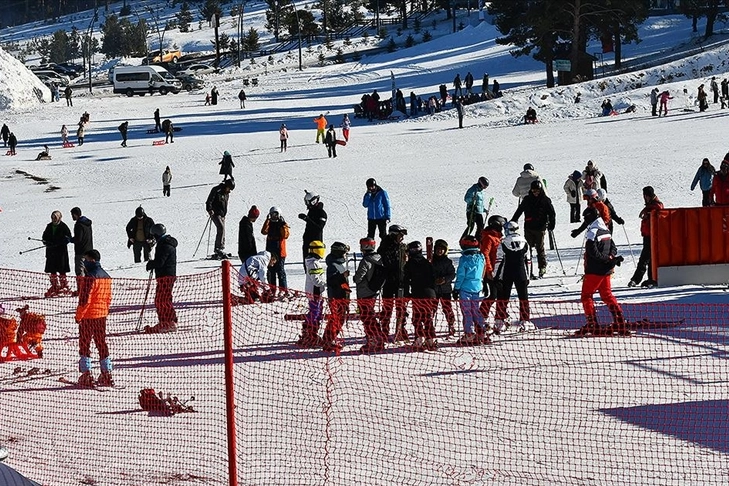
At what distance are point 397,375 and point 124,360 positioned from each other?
2.87 m

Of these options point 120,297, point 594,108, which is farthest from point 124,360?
point 594,108

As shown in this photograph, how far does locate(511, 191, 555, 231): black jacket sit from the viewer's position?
15.2m

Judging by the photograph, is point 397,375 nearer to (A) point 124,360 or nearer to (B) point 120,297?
(A) point 124,360

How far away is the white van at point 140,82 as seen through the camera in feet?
216

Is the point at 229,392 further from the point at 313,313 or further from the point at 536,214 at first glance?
the point at 536,214

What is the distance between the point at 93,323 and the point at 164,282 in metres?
2.90

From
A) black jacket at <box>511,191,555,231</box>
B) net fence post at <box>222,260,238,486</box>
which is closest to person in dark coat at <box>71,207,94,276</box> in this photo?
black jacket at <box>511,191,555,231</box>

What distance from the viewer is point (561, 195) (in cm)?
2448

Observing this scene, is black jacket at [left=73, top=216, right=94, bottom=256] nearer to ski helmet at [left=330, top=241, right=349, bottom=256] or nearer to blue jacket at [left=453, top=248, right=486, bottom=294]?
ski helmet at [left=330, top=241, right=349, bottom=256]

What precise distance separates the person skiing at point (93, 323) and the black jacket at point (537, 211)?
6.42 m

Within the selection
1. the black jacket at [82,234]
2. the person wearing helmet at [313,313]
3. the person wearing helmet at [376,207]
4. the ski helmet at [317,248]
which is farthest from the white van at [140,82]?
the person wearing helmet at [313,313]

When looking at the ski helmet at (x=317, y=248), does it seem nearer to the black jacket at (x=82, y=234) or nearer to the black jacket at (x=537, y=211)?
the black jacket at (x=537, y=211)

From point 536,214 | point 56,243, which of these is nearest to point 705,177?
point 536,214

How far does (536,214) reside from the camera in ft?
50.2
